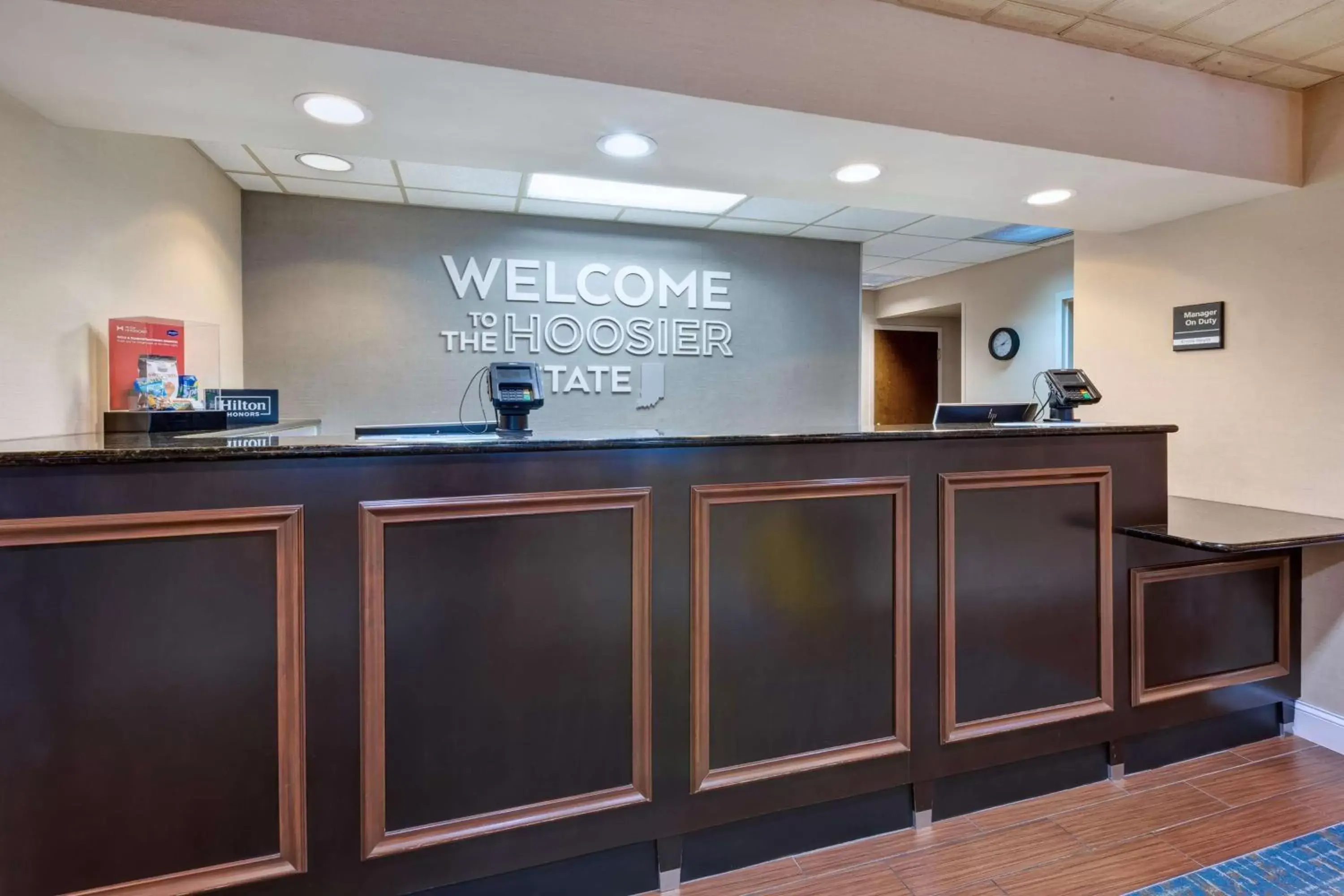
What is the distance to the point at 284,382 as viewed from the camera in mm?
4324

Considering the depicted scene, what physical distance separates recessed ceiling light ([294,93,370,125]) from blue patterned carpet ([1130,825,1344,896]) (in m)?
3.13

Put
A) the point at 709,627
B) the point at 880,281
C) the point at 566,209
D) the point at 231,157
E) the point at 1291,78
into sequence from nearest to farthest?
the point at 709,627 → the point at 1291,78 → the point at 231,157 → the point at 566,209 → the point at 880,281

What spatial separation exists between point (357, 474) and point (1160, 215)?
356cm

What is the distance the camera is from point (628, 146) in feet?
7.44

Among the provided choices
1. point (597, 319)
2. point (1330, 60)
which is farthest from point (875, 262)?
point (1330, 60)

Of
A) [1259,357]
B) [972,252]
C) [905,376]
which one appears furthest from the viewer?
[905,376]

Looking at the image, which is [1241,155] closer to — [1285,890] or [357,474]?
[1285,890]

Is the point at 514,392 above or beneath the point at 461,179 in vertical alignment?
beneath

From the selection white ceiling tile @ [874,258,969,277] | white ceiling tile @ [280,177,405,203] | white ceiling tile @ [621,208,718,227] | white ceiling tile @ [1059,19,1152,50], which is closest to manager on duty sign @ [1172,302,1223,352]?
white ceiling tile @ [1059,19,1152,50]

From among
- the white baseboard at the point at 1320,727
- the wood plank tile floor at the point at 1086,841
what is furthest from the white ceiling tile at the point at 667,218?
the white baseboard at the point at 1320,727

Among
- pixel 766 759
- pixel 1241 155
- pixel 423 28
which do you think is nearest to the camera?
pixel 423 28

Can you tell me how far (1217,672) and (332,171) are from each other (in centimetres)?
486

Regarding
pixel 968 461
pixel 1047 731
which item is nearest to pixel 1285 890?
pixel 1047 731

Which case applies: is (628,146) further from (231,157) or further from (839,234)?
(839,234)
